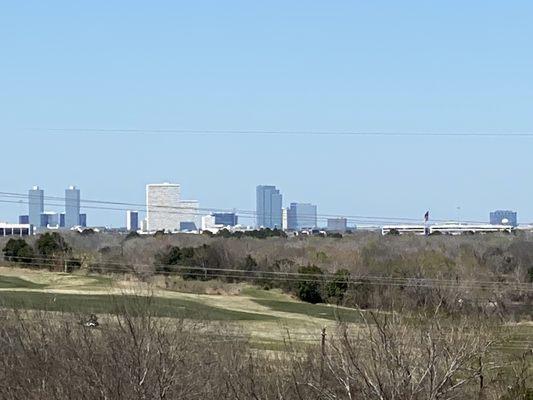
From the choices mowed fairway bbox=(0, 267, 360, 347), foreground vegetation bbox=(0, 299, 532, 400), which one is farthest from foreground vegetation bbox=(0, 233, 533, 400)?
mowed fairway bbox=(0, 267, 360, 347)

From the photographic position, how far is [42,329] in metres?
26.7

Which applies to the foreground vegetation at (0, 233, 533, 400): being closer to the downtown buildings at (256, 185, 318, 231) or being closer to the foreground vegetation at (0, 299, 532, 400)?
the foreground vegetation at (0, 299, 532, 400)

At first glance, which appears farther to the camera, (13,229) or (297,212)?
(13,229)

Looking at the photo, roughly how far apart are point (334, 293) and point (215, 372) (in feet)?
149

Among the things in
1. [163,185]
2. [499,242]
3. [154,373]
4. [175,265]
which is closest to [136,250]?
[175,265]

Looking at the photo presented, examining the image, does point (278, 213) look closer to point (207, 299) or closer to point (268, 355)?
point (207, 299)

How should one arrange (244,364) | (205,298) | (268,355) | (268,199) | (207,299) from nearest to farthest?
(244,364) → (268,355) → (207,299) → (205,298) → (268,199)

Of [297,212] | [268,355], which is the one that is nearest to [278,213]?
[297,212]

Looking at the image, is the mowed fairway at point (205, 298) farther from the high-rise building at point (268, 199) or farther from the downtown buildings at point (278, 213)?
the high-rise building at point (268, 199)

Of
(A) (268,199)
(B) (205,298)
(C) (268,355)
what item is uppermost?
(A) (268,199)

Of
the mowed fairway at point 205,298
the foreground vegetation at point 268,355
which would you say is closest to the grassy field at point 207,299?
the mowed fairway at point 205,298

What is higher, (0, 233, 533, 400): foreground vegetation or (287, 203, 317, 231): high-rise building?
(287, 203, 317, 231): high-rise building

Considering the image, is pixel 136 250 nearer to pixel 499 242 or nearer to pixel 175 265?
pixel 175 265

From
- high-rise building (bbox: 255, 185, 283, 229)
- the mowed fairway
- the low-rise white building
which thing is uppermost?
high-rise building (bbox: 255, 185, 283, 229)
